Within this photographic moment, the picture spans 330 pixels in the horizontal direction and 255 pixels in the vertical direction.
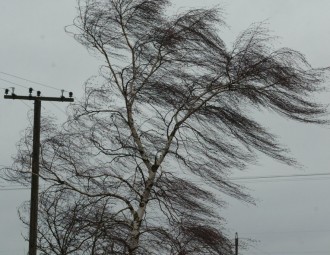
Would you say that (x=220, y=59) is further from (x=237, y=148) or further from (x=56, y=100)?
(x=56, y=100)

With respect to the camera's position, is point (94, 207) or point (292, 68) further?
point (94, 207)

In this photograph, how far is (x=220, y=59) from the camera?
15.6m

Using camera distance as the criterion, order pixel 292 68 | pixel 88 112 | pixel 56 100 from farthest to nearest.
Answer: pixel 56 100
pixel 88 112
pixel 292 68

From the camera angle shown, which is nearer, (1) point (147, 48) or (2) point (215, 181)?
(2) point (215, 181)

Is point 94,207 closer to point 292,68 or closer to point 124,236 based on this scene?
point 124,236

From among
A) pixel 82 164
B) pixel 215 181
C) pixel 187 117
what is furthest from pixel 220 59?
pixel 82 164

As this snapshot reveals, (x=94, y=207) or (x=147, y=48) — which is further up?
(x=147, y=48)

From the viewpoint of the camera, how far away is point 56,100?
795 inches

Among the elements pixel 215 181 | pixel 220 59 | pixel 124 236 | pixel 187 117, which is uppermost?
pixel 220 59

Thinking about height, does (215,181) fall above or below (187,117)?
below

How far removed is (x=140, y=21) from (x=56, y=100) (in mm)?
4669

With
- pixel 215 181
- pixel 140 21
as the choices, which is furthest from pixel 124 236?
pixel 140 21

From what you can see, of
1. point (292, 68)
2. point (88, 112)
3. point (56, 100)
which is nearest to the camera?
point (292, 68)

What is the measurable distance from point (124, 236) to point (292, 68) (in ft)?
16.0
